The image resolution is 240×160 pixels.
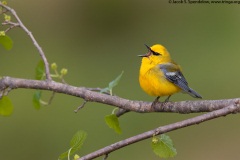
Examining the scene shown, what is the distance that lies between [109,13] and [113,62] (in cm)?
145

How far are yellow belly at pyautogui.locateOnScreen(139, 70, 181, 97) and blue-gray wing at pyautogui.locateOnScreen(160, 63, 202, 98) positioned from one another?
3 cm

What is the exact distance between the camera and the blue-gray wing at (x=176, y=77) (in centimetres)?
329

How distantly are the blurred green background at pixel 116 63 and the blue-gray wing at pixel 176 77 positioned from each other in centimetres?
279

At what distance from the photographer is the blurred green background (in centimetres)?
667

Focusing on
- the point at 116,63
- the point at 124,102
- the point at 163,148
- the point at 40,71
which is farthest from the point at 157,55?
the point at 116,63

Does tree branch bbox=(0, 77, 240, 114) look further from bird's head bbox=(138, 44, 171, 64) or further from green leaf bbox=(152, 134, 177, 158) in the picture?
bird's head bbox=(138, 44, 171, 64)

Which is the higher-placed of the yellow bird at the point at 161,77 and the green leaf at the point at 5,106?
the green leaf at the point at 5,106

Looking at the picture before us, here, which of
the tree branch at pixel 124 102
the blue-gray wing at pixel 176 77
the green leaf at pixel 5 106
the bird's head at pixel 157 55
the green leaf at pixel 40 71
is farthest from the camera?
the bird's head at pixel 157 55

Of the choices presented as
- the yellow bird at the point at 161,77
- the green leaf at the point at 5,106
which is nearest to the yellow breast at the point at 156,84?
the yellow bird at the point at 161,77

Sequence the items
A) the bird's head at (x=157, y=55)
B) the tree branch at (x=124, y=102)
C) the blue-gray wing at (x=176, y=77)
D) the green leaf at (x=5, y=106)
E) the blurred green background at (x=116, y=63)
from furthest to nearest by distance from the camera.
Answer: the blurred green background at (x=116, y=63) → the bird's head at (x=157, y=55) → the blue-gray wing at (x=176, y=77) → the green leaf at (x=5, y=106) → the tree branch at (x=124, y=102)

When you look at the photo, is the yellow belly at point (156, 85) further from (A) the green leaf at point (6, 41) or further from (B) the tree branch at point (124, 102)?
(A) the green leaf at point (6, 41)

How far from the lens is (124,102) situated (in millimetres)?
2631

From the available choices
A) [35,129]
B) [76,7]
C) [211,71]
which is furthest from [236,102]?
[76,7]

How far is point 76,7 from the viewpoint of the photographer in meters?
9.91
